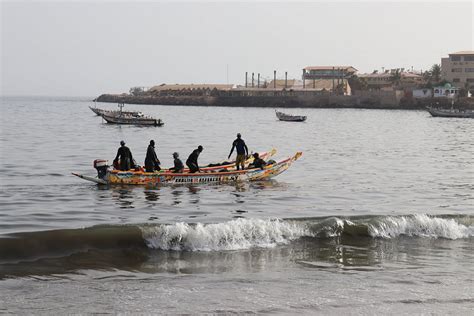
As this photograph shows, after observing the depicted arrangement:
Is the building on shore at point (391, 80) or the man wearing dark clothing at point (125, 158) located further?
the building on shore at point (391, 80)

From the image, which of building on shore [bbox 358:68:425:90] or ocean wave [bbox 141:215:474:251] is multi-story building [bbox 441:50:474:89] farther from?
ocean wave [bbox 141:215:474:251]

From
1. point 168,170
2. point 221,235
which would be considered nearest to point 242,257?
point 221,235

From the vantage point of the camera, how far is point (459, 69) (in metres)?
139

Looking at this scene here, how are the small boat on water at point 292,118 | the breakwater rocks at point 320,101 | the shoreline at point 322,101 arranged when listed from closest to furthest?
the small boat on water at point 292,118 → the shoreline at point 322,101 → the breakwater rocks at point 320,101

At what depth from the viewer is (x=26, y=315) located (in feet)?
34.4

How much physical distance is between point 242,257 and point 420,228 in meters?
5.60

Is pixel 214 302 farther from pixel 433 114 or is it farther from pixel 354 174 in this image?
pixel 433 114

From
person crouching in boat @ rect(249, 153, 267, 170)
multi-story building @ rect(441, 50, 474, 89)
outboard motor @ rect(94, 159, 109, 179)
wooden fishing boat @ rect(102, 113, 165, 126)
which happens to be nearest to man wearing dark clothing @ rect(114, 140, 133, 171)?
outboard motor @ rect(94, 159, 109, 179)

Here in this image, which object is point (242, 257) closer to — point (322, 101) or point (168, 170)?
point (168, 170)

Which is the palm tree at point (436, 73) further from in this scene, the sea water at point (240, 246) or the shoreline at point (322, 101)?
the sea water at point (240, 246)

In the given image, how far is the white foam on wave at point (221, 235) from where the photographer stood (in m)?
15.6

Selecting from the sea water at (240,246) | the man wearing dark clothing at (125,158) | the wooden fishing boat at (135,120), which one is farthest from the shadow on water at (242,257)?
the wooden fishing boat at (135,120)

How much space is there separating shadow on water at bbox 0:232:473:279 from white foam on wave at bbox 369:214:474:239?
69cm

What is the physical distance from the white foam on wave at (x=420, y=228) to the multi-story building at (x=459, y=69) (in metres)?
125
